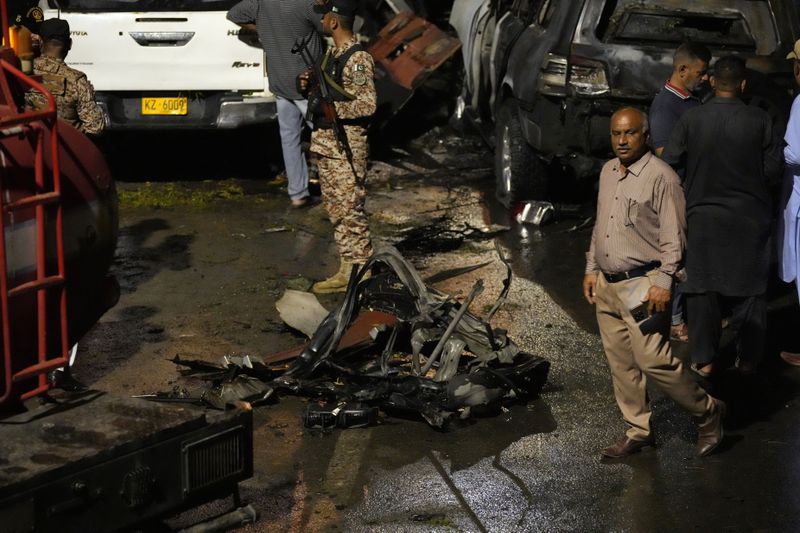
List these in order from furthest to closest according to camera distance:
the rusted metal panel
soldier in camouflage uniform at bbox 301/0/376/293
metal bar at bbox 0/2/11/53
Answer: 1. the rusted metal panel
2. soldier in camouflage uniform at bbox 301/0/376/293
3. metal bar at bbox 0/2/11/53

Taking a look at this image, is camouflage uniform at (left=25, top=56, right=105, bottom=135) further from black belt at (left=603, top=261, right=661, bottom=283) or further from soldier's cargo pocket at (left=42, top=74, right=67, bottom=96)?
black belt at (left=603, top=261, right=661, bottom=283)

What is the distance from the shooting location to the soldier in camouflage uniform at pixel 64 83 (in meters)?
7.59

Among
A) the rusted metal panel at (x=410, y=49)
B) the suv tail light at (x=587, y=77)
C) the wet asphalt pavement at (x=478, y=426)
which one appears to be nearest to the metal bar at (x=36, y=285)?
the wet asphalt pavement at (x=478, y=426)

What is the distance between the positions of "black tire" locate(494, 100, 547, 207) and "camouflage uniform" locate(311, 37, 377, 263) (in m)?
2.27

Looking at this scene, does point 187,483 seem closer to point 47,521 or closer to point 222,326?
point 47,521

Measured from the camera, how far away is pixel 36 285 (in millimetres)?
3727

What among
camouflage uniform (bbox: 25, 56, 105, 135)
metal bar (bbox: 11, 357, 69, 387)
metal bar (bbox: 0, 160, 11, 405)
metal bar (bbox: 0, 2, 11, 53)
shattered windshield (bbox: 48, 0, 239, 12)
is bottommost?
shattered windshield (bbox: 48, 0, 239, 12)

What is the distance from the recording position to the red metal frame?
3.62 metres

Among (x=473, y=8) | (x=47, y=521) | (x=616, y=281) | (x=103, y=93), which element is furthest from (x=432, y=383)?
(x=473, y=8)

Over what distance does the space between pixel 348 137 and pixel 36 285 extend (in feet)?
15.1

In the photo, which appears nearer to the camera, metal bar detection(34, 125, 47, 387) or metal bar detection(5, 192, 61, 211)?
metal bar detection(5, 192, 61, 211)

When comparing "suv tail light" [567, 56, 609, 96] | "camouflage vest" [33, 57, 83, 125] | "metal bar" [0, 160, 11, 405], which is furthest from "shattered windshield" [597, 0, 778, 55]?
"metal bar" [0, 160, 11, 405]

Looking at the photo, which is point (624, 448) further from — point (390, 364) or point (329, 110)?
point (329, 110)

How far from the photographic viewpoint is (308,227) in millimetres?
10008
